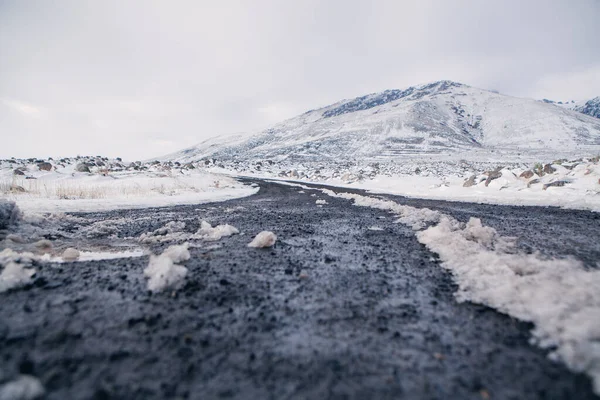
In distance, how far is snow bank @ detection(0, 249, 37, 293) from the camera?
3.25 meters

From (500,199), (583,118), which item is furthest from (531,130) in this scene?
(500,199)

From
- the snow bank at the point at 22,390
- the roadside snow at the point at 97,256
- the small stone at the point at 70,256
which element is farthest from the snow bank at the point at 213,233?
the snow bank at the point at 22,390

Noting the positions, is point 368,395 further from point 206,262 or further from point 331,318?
point 206,262

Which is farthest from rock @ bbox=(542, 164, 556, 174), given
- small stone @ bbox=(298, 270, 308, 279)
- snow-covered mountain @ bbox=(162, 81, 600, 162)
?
snow-covered mountain @ bbox=(162, 81, 600, 162)

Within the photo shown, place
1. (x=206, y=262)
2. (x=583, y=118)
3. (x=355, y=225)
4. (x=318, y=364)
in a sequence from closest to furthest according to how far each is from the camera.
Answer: (x=318, y=364)
(x=206, y=262)
(x=355, y=225)
(x=583, y=118)

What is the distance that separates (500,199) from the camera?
44.6 ft

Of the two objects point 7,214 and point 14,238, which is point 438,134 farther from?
point 14,238

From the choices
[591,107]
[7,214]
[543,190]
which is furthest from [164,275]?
[591,107]

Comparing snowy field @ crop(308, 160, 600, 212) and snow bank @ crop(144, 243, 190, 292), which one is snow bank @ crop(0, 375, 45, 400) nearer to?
snow bank @ crop(144, 243, 190, 292)

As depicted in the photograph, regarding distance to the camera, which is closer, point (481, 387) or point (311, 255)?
point (481, 387)

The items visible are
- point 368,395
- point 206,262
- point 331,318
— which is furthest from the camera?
point 206,262

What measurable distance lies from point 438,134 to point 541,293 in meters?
111

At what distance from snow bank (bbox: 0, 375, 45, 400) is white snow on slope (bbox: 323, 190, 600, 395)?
10.9 feet

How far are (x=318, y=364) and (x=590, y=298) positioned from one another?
2.37m
